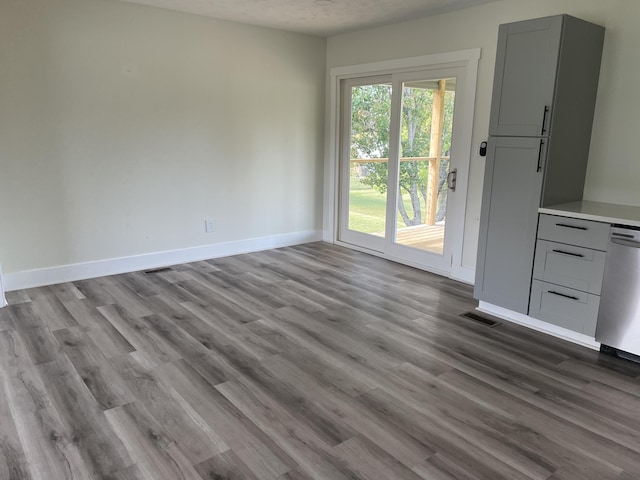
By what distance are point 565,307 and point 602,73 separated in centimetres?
167

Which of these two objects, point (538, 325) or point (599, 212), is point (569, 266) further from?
point (538, 325)

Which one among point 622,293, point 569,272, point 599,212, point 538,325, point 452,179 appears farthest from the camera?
point 452,179

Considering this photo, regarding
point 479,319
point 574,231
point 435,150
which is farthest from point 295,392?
point 435,150

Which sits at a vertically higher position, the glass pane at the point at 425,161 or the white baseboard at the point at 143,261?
the glass pane at the point at 425,161

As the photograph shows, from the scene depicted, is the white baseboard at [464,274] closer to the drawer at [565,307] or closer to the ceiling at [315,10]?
the drawer at [565,307]

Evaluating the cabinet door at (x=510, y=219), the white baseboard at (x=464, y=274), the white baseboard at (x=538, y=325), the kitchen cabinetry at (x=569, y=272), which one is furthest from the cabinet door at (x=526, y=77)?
the white baseboard at (x=464, y=274)

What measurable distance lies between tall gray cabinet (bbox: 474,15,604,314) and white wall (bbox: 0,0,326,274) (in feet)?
8.77

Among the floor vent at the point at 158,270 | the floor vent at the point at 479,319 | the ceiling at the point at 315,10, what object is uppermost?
the ceiling at the point at 315,10

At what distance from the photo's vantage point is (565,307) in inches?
126

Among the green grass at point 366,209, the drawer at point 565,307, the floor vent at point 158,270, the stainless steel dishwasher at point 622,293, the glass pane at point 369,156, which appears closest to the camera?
the stainless steel dishwasher at point 622,293

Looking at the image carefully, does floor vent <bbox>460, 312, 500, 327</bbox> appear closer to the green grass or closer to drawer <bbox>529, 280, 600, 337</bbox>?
drawer <bbox>529, 280, 600, 337</bbox>

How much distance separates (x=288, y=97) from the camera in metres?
5.42

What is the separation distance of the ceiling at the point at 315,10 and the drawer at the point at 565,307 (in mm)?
2434

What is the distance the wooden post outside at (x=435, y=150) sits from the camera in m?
4.50
